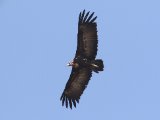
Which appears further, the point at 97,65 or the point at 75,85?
the point at 75,85

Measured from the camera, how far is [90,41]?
28.7 meters

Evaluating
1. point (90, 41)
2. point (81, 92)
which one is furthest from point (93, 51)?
point (81, 92)

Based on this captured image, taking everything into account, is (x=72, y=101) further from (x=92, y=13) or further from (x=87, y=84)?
(x=92, y=13)

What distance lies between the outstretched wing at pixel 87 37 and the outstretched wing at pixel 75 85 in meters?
0.93

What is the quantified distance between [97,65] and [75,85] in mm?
2546

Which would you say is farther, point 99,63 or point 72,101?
point 72,101

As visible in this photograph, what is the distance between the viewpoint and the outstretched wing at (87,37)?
28703 millimetres

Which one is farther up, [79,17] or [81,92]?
[79,17]

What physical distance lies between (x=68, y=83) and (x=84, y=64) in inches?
75.8

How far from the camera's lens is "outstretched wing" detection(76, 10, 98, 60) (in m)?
28.7

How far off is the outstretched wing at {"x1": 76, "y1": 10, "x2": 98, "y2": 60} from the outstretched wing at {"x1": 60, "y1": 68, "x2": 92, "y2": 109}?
3.05 ft

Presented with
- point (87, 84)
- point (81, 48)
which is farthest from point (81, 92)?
point (81, 48)

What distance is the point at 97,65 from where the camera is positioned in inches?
1105

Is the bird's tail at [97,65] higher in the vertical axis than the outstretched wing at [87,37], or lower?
lower
